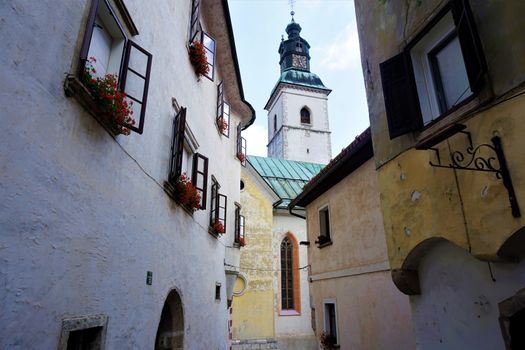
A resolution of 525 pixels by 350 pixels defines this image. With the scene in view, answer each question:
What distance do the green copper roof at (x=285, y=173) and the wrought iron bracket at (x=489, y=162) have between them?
19.3 meters

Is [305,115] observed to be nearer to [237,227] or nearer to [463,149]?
[237,227]

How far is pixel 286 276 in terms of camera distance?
21531 millimetres

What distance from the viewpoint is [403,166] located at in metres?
5.06

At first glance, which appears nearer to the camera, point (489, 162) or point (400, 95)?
point (489, 162)

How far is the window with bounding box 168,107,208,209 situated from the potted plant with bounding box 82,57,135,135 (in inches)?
97.1

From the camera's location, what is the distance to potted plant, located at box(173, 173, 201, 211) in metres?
6.80

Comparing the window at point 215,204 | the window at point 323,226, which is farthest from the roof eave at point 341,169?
the window at point 215,204

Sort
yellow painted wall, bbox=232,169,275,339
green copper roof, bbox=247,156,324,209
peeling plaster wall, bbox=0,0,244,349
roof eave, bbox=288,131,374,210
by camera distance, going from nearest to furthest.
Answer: peeling plaster wall, bbox=0,0,244,349 < roof eave, bbox=288,131,374,210 < yellow painted wall, bbox=232,169,275,339 < green copper roof, bbox=247,156,324,209

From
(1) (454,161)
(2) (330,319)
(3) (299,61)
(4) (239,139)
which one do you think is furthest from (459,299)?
(3) (299,61)

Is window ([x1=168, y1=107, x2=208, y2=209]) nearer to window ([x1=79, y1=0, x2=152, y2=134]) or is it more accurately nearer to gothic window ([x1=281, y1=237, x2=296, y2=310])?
window ([x1=79, y1=0, x2=152, y2=134])

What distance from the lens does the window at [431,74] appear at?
4.16 m

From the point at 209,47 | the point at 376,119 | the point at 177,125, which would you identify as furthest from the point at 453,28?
the point at 209,47

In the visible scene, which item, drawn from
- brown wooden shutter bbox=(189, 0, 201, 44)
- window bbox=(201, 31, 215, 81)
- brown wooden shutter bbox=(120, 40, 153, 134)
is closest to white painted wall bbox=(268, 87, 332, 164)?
window bbox=(201, 31, 215, 81)

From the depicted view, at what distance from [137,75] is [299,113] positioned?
3690 centimetres
